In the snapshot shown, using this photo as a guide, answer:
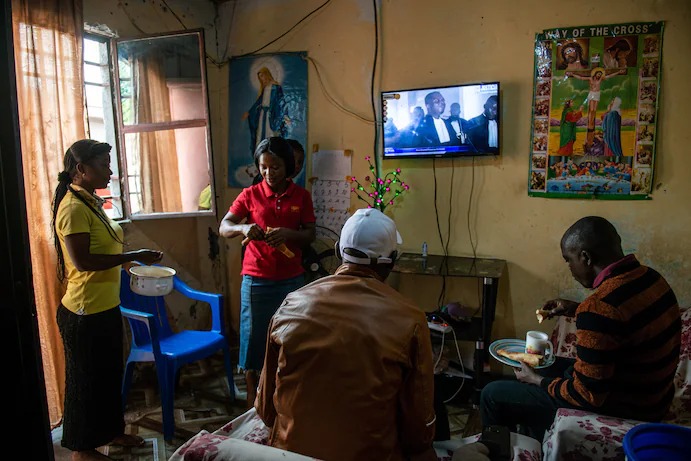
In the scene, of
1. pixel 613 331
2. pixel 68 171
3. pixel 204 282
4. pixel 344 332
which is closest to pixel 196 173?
pixel 204 282

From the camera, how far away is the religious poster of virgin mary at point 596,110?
2.74 m

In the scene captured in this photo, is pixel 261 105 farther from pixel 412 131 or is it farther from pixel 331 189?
pixel 412 131

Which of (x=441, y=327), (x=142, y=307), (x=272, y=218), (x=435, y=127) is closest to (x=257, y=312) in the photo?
(x=272, y=218)

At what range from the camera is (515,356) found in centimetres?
199

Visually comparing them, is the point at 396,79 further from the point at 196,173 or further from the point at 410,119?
the point at 196,173

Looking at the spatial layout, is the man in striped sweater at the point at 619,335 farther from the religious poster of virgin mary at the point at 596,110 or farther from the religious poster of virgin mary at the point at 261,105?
the religious poster of virgin mary at the point at 261,105

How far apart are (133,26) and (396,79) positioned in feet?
5.94

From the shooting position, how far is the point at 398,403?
1276 mm

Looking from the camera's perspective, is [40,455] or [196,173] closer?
[40,455]

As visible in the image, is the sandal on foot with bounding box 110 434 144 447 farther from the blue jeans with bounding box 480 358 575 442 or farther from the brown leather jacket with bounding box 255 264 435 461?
the blue jeans with bounding box 480 358 575 442

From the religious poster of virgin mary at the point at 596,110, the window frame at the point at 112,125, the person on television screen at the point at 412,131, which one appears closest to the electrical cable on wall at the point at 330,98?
the person on television screen at the point at 412,131

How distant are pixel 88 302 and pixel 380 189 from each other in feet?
6.32

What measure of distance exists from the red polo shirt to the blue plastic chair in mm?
438

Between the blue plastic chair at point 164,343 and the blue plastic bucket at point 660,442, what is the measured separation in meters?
2.14
